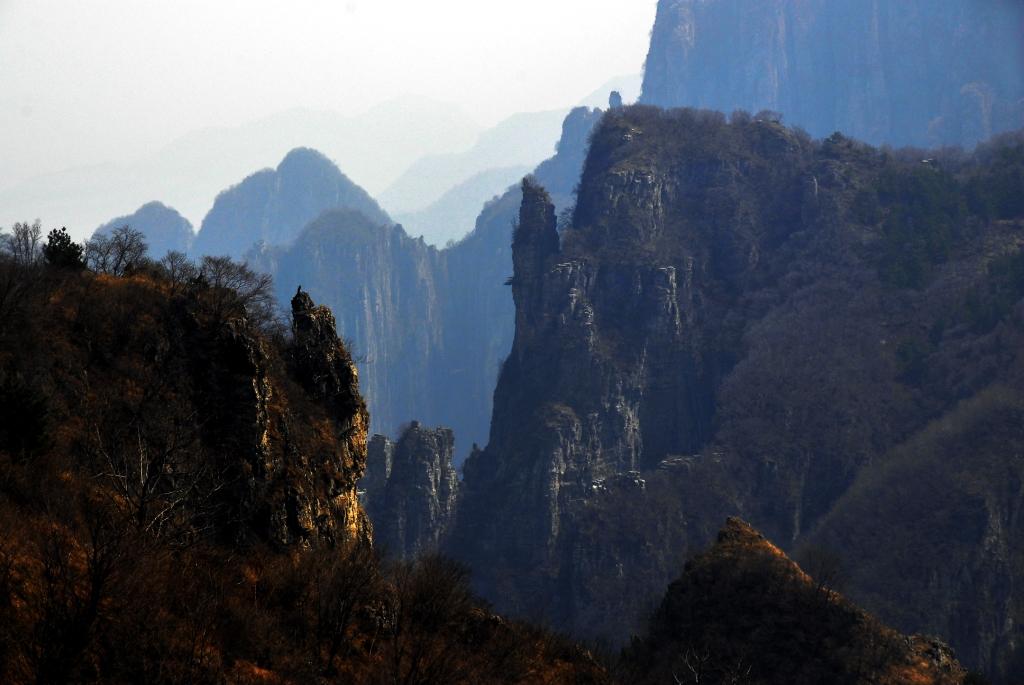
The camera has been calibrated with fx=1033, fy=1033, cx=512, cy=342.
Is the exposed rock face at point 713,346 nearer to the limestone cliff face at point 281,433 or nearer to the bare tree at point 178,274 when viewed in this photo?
the bare tree at point 178,274

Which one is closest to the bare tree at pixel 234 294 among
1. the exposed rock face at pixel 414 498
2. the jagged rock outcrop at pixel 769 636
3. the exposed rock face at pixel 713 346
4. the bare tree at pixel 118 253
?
the bare tree at pixel 118 253

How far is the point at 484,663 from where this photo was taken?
31.3m

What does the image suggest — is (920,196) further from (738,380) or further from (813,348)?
(738,380)

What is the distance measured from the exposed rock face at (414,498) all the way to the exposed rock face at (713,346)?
13.6 ft

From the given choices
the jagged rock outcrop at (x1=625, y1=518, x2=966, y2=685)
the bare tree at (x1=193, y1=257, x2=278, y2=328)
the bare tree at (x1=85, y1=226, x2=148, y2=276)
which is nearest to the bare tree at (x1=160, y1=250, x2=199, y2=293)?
the bare tree at (x1=193, y1=257, x2=278, y2=328)

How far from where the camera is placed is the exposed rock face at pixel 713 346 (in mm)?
135125

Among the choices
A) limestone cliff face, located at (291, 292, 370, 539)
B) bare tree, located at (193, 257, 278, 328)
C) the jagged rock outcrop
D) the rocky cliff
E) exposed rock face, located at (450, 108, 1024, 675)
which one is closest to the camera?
the rocky cliff

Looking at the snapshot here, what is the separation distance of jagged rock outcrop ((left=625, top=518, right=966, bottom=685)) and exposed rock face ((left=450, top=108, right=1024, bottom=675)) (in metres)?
58.3

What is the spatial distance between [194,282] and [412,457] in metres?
102

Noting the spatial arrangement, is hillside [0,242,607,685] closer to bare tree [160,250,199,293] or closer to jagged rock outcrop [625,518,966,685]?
bare tree [160,250,199,293]

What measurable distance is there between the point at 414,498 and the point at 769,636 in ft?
294

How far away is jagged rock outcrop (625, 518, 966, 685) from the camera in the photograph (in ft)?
179

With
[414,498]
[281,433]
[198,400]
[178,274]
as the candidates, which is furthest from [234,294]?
[414,498]

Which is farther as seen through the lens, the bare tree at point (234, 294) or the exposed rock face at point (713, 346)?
the exposed rock face at point (713, 346)
